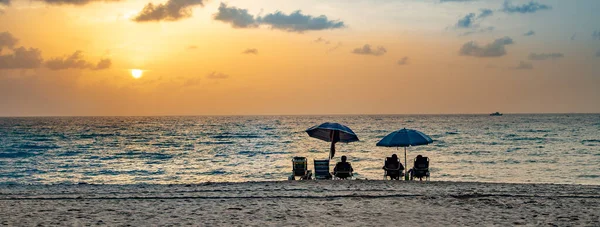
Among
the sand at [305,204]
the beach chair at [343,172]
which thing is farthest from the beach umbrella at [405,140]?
the beach chair at [343,172]

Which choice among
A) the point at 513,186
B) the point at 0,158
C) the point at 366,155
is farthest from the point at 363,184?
the point at 0,158

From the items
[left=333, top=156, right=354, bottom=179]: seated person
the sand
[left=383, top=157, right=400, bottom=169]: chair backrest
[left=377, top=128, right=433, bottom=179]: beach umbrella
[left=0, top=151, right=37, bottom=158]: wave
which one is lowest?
[left=0, top=151, right=37, bottom=158]: wave

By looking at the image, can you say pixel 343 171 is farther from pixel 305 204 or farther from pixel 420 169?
pixel 305 204

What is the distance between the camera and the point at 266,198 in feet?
40.4

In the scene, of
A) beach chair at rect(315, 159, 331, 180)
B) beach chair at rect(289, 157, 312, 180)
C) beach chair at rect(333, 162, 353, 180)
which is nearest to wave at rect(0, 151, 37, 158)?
beach chair at rect(289, 157, 312, 180)

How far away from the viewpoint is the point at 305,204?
1146 cm

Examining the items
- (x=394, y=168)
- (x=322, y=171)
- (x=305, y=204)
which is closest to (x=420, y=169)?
(x=394, y=168)

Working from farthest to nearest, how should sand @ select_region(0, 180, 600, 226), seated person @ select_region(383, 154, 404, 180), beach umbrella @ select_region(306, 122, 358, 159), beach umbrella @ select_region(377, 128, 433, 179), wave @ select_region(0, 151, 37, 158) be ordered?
wave @ select_region(0, 151, 37, 158) < beach umbrella @ select_region(306, 122, 358, 159) < seated person @ select_region(383, 154, 404, 180) < beach umbrella @ select_region(377, 128, 433, 179) < sand @ select_region(0, 180, 600, 226)

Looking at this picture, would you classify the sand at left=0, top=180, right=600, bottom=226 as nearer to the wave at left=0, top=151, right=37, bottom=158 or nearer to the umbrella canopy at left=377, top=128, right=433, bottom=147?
the umbrella canopy at left=377, top=128, right=433, bottom=147

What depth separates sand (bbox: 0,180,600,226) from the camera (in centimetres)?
969

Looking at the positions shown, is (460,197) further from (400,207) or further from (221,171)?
(221,171)

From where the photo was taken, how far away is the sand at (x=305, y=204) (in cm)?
969

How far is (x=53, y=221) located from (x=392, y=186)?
27.5 ft

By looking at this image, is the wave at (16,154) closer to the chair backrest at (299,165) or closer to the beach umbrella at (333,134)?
the chair backrest at (299,165)
